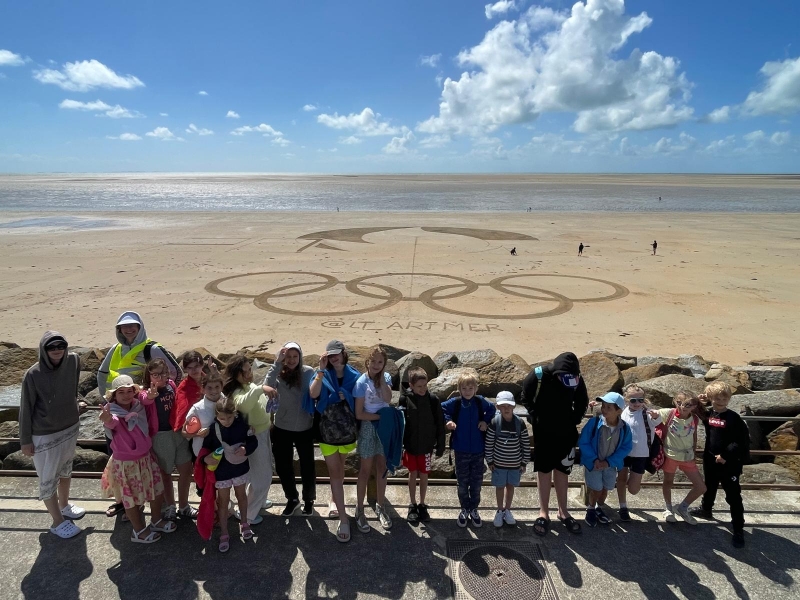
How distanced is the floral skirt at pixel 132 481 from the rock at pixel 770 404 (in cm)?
724

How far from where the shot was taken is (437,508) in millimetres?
5035

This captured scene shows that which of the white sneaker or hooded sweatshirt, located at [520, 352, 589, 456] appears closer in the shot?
the white sneaker

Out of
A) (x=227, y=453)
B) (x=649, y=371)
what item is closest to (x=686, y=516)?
(x=227, y=453)

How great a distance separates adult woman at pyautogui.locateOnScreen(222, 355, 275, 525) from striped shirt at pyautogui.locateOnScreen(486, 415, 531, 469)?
2182 millimetres

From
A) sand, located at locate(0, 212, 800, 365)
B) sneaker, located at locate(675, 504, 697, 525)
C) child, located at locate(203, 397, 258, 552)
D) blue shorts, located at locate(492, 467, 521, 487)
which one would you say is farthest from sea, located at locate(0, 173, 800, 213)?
sneaker, located at locate(675, 504, 697, 525)

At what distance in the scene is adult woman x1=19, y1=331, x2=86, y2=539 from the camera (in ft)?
14.7

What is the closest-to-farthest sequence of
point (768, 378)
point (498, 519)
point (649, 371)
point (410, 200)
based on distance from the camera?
1. point (498, 519)
2. point (649, 371)
3. point (768, 378)
4. point (410, 200)

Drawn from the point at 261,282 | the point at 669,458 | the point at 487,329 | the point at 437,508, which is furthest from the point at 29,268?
the point at 669,458

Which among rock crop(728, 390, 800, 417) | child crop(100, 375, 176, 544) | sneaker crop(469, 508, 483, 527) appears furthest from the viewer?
rock crop(728, 390, 800, 417)

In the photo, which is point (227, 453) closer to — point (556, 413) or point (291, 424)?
point (291, 424)

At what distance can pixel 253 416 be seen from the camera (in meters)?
4.64

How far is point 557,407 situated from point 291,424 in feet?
8.62

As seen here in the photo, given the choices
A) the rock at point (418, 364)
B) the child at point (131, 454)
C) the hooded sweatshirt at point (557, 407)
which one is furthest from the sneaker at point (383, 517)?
the rock at point (418, 364)

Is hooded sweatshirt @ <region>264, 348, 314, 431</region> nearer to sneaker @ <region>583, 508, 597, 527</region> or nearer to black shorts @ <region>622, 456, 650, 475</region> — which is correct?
sneaker @ <region>583, 508, 597, 527</region>
